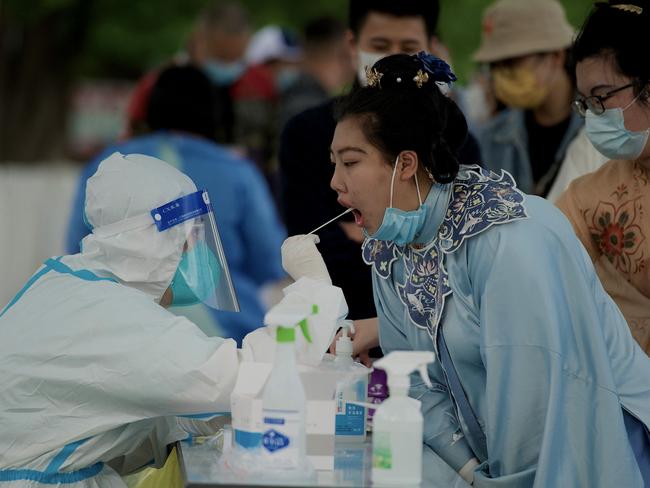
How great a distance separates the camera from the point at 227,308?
3904mm

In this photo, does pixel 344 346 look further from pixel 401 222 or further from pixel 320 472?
pixel 320 472

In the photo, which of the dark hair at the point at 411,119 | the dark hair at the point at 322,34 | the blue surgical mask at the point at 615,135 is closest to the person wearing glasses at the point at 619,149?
the blue surgical mask at the point at 615,135

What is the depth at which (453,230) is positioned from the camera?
11.9 ft

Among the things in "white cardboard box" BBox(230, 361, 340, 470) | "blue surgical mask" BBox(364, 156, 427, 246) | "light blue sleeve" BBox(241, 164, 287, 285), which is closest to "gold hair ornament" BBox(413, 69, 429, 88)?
"blue surgical mask" BBox(364, 156, 427, 246)

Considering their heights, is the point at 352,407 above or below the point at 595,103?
below

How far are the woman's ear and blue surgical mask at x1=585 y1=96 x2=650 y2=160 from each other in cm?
77

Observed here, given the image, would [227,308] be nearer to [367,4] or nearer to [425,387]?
[425,387]

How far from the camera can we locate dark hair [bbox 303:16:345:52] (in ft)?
29.6

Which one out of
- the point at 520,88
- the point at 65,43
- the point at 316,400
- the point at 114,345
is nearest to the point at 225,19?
the point at 520,88

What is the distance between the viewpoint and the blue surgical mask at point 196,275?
3777 millimetres

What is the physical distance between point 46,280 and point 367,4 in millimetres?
1902

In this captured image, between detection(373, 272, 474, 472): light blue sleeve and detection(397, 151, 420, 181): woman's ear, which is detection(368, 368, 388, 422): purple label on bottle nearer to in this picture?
detection(373, 272, 474, 472): light blue sleeve

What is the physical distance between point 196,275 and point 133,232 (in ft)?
0.89

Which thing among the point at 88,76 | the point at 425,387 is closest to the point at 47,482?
the point at 425,387
